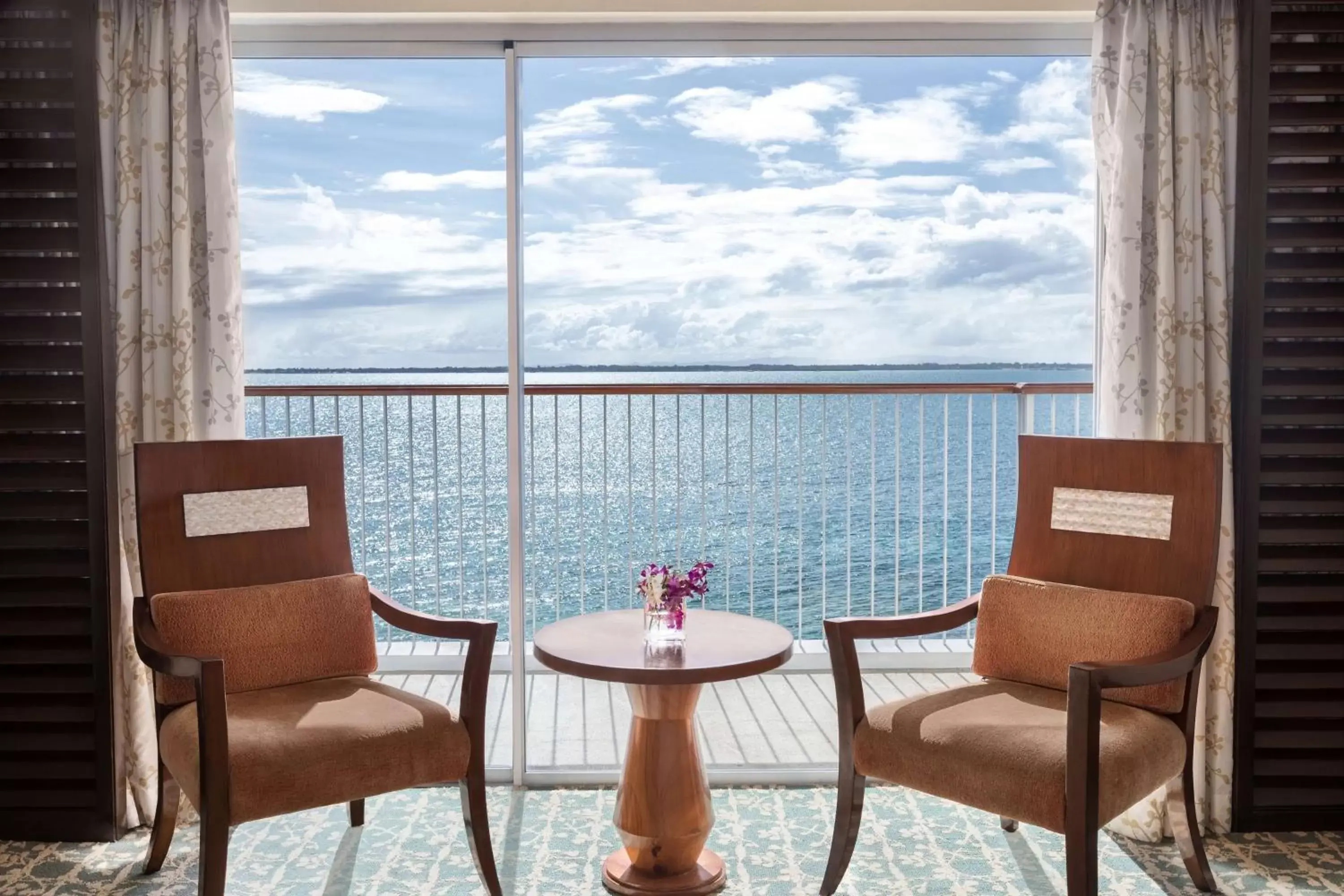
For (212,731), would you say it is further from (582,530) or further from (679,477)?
(679,477)

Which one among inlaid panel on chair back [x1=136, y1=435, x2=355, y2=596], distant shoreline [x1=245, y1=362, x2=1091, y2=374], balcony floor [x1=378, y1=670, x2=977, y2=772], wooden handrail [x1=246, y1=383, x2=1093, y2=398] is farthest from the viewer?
distant shoreline [x1=245, y1=362, x2=1091, y2=374]

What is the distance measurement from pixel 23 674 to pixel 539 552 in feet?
10.1

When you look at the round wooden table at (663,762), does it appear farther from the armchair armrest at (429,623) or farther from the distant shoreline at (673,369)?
the distant shoreline at (673,369)

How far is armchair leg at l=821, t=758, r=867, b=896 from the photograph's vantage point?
2289 millimetres

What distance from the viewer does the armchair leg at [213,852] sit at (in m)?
1.93

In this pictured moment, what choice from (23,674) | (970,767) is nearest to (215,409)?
(23,674)

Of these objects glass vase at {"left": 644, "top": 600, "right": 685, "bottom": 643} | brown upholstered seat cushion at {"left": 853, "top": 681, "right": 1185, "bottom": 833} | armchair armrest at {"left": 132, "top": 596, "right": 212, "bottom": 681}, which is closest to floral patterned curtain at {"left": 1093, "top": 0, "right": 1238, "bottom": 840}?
brown upholstered seat cushion at {"left": 853, "top": 681, "right": 1185, "bottom": 833}

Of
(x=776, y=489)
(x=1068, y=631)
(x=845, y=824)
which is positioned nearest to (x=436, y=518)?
(x=776, y=489)

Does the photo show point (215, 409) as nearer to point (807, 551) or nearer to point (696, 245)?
point (807, 551)

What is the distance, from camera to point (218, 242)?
8.87 ft

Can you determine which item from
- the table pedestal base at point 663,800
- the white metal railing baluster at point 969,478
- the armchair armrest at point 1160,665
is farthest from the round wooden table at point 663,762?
the white metal railing baluster at point 969,478

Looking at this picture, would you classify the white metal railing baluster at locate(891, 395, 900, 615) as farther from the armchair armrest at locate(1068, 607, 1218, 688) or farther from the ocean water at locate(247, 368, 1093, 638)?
the armchair armrest at locate(1068, 607, 1218, 688)

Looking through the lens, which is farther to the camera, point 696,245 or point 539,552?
point 696,245

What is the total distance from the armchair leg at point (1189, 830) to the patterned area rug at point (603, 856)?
Answer: 0.19 ft
